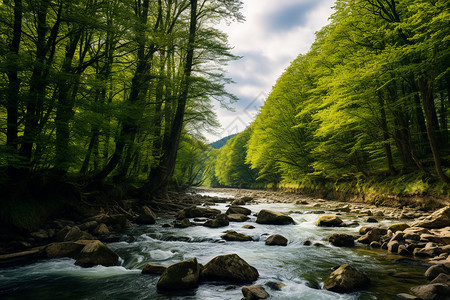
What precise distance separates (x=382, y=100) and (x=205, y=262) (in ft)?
42.1

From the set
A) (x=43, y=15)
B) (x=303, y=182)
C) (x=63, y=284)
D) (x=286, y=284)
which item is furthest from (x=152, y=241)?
(x=303, y=182)

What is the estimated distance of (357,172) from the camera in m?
17.8

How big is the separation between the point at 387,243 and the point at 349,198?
41.9ft

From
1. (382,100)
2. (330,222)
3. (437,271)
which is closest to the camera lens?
(437,271)

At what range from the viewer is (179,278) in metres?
3.97

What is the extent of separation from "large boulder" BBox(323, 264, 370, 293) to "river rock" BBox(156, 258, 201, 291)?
2.22 metres

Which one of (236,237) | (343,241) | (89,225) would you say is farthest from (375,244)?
(89,225)

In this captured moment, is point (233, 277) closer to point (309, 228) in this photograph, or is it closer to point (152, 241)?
point (152, 241)

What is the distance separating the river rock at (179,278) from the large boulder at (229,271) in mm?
271

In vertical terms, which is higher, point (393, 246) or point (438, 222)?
point (438, 222)

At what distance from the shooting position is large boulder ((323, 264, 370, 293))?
376 cm

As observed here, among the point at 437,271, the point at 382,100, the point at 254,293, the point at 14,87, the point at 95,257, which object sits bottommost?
the point at 437,271

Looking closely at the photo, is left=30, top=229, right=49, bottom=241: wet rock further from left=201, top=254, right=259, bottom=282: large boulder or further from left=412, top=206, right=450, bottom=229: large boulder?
left=412, top=206, right=450, bottom=229: large boulder

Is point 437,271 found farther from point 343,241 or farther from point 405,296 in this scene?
point 343,241
